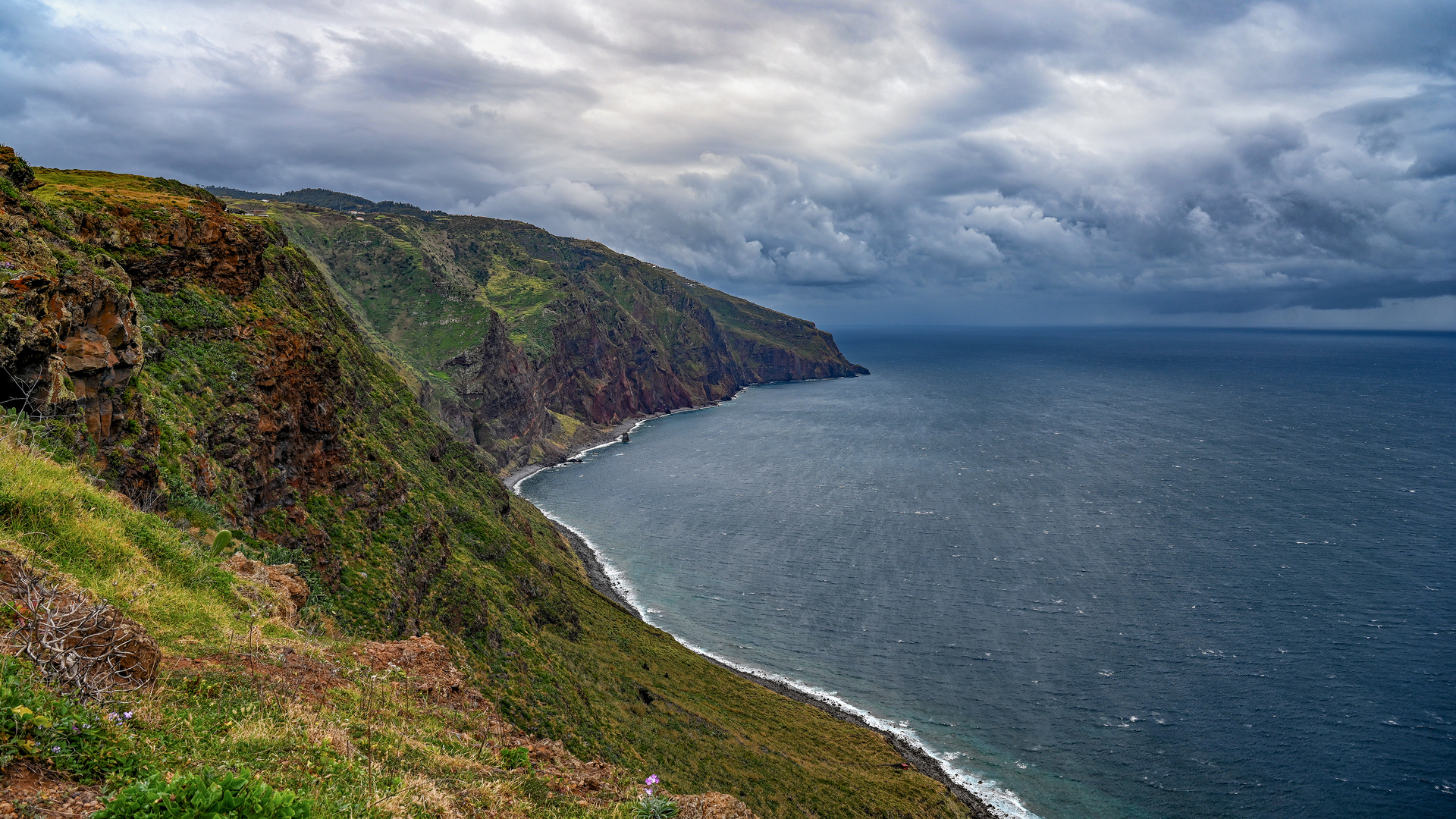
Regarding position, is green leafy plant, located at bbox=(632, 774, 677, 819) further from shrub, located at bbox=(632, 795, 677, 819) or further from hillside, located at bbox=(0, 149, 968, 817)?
hillside, located at bbox=(0, 149, 968, 817)

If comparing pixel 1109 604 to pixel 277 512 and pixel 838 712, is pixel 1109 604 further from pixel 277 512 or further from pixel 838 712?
pixel 277 512

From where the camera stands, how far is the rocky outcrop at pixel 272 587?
16547mm

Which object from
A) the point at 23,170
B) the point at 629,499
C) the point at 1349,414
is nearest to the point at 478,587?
the point at 23,170

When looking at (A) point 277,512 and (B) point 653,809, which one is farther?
(A) point 277,512

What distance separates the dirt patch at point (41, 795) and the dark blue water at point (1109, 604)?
6274 cm

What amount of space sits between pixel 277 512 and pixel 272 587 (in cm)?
1896

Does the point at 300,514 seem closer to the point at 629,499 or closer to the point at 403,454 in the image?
the point at 403,454

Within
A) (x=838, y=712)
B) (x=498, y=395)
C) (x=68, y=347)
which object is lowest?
(x=838, y=712)

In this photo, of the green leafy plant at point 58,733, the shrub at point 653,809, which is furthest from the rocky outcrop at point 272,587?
the shrub at point 653,809

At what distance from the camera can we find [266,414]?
1403 inches

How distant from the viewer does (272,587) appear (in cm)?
1838

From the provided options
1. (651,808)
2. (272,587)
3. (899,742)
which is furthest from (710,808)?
(899,742)

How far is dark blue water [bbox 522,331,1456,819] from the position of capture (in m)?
55.7

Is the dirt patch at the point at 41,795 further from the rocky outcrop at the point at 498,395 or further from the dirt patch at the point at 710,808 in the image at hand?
the rocky outcrop at the point at 498,395
